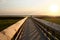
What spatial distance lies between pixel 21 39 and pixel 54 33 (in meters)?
4.24

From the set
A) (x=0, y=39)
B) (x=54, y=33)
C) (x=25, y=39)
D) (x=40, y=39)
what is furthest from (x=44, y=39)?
(x=0, y=39)

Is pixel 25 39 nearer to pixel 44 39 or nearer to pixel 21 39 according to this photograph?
pixel 21 39

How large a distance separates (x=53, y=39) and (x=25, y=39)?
98.3 inches

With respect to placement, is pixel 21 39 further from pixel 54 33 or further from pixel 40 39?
pixel 54 33

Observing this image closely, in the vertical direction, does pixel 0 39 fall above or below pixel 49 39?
above

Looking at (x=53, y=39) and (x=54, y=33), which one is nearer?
(x=53, y=39)

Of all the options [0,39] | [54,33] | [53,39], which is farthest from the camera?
[54,33]

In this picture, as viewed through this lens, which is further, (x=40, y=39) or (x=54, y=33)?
(x=54, y=33)

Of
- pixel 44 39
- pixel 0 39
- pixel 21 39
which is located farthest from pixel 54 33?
pixel 0 39

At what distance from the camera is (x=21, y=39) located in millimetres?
15062

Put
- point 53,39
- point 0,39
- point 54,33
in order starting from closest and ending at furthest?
point 0,39 → point 53,39 → point 54,33

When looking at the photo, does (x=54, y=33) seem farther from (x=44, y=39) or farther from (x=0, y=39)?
(x=0, y=39)

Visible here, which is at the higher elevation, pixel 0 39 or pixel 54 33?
pixel 0 39

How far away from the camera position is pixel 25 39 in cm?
1509
